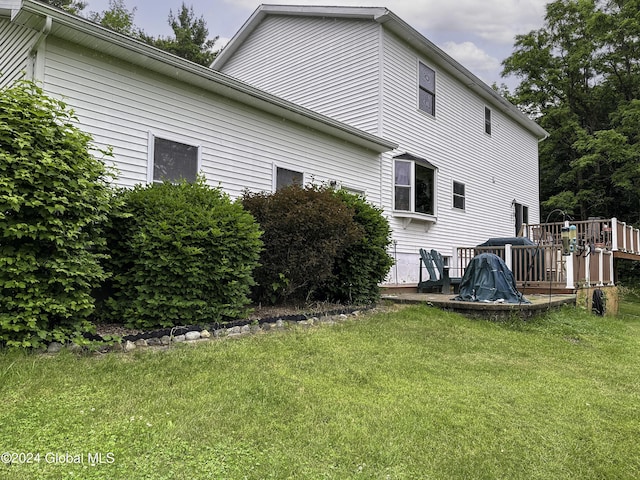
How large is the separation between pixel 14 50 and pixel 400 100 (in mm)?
8311

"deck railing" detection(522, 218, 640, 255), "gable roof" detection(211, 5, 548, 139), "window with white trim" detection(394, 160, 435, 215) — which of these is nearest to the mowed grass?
"window with white trim" detection(394, 160, 435, 215)

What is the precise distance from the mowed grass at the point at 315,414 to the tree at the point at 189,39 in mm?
24723

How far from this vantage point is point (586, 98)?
74.2ft

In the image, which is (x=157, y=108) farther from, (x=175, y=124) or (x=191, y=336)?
(x=191, y=336)

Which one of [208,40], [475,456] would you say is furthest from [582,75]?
[475,456]

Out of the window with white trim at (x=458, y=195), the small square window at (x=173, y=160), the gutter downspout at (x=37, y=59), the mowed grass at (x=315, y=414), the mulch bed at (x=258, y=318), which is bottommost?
the mowed grass at (x=315, y=414)

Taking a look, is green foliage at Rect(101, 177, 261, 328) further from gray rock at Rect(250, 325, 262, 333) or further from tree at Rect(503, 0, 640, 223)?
tree at Rect(503, 0, 640, 223)

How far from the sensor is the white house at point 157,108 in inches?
216

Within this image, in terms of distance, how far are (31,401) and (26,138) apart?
7.31 feet

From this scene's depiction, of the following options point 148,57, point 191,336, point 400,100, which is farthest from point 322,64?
point 191,336

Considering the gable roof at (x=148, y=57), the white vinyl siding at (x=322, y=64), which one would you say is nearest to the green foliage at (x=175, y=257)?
the gable roof at (x=148, y=57)

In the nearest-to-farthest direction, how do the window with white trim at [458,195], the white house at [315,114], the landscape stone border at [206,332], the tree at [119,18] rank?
the landscape stone border at [206,332] < the white house at [315,114] < the window with white trim at [458,195] < the tree at [119,18]

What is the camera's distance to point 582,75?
22484 millimetres

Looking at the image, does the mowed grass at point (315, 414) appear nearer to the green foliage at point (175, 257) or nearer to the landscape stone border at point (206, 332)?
the landscape stone border at point (206, 332)
